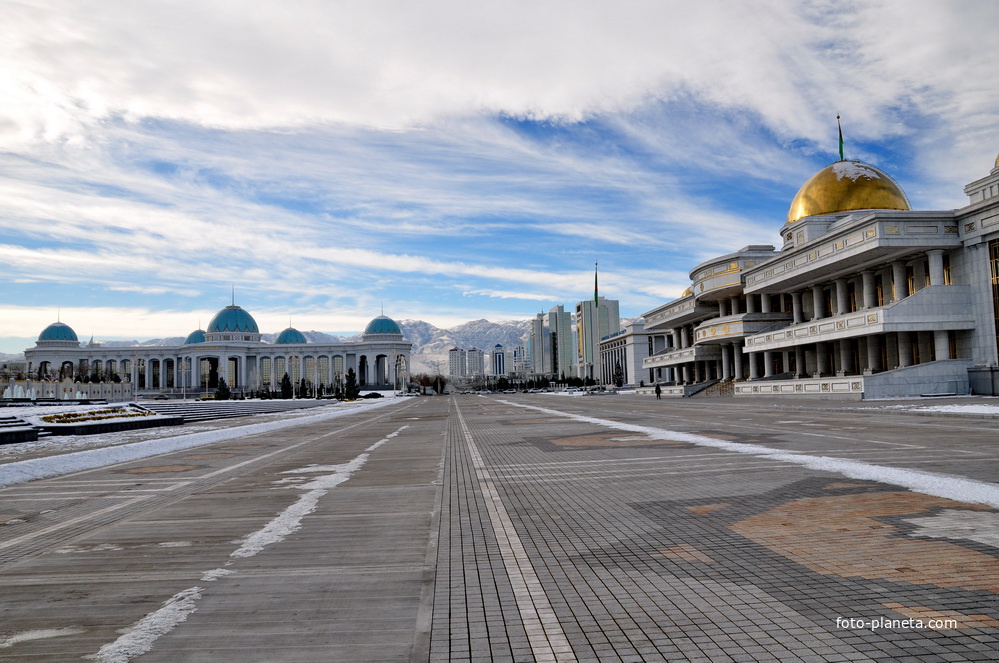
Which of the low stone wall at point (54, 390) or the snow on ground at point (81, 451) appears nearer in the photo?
the snow on ground at point (81, 451)

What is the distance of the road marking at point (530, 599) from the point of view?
417 cm

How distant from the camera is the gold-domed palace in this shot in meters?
43.1

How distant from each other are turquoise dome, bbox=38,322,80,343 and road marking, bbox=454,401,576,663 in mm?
193370

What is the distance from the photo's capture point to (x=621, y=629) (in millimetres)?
4480

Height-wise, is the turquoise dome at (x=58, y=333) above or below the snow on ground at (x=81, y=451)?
above

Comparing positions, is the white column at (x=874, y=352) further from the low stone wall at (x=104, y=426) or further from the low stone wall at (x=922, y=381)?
the low stone wall at (x=104, y=426)

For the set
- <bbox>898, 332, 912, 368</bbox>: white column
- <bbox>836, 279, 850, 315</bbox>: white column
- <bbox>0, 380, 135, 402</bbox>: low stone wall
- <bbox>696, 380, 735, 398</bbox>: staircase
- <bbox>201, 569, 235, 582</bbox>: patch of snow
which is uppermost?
<bbox>836, 279, 850, 315</bbox>: white column

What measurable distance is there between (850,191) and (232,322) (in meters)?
150

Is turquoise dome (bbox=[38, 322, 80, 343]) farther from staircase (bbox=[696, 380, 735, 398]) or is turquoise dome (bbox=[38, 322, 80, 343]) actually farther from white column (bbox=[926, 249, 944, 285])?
white column (bbox=[926, 249, 944, 285])

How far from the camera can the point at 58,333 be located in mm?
169625

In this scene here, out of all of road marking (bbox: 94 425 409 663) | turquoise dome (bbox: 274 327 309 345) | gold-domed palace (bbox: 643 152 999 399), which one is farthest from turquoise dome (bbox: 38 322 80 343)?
road marking (bbox: 94 425 409 663)

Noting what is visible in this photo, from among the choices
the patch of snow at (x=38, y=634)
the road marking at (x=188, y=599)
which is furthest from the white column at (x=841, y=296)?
the patch of snow at (x=38, y=634)

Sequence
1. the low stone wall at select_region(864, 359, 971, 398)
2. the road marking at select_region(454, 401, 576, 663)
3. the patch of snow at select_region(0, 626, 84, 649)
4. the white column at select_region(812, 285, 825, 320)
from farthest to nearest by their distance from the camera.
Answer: the white column at select_region(812, 285, 825, 320) < the low stone wall at select_region(864, 359, 971, 398) < the patch of snow at select_region(0, 626, 84, 649) < the road marking at select_region(454, 401, 576, 663)

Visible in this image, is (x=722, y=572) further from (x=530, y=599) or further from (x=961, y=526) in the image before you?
(x=961, y=526)
